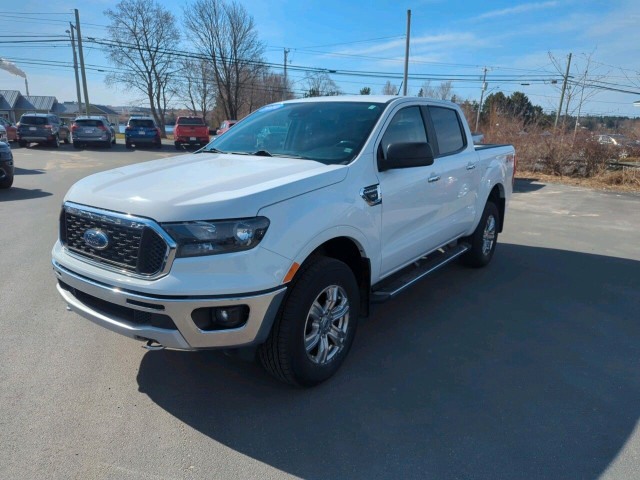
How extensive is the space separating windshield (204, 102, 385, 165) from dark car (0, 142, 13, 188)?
26.6 feet

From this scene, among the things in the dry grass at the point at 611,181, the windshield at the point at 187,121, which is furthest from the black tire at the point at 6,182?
the windshield at the point at 187,121

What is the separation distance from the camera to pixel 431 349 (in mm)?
3588

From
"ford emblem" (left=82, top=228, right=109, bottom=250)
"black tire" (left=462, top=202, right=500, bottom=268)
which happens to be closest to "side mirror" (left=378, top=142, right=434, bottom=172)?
"ford emblem" (left=82, top=228, right=109, bottom=250)

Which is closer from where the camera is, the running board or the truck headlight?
the truck headlight

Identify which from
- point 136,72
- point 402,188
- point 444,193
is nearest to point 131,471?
point 402,188

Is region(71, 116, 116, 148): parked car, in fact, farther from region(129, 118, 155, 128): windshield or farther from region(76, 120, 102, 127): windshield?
region(129, 118, 155, 128): windshield

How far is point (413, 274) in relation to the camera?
399 cm

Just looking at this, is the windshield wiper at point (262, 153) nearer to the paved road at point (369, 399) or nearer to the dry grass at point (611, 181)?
the paved road at point (369, 399)

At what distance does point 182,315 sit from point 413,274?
228cm

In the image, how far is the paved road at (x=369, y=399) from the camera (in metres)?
2.37

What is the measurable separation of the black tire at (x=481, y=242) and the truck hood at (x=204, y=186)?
290 centimetres

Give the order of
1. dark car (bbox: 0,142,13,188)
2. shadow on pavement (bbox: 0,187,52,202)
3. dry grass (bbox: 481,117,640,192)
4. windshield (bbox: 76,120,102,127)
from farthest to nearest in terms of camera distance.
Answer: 1. windshield (bbox: 76,120,102,127)
2. dry grass (bbox: 481,117,640,192)
3. dark car (bbox: 0,142,13,188)
4. shadow on pavement (bbox: 0,187,52,202)

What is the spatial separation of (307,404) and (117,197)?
1.71 metres

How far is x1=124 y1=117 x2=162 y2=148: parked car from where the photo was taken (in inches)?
970
